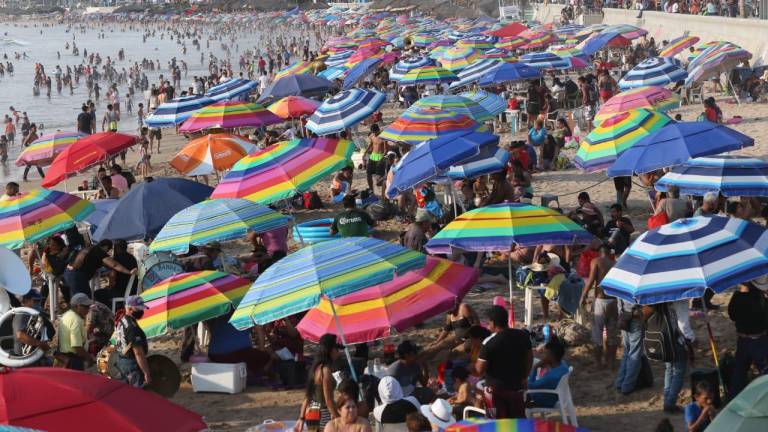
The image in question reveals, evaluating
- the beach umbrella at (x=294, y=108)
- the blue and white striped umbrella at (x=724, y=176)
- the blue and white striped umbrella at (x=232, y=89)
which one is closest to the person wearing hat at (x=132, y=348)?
the blue and white striped umbrella at (x=724, y=176)

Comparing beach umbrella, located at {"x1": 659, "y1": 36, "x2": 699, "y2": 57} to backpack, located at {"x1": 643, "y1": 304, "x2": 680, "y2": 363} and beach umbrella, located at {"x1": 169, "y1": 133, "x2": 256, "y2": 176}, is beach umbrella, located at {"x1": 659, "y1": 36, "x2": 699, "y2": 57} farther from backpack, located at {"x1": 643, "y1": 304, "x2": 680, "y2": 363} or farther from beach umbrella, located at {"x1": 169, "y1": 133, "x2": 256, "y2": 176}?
backpack, located at {"x1": 643, "y1": 304, "x2": 680, "y2": 363}

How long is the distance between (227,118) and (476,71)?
288 inches

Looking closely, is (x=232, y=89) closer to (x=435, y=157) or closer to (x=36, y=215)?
(x=36, y=215)

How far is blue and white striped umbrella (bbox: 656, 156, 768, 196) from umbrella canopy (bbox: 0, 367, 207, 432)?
225 inches

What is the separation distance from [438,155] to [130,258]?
11.0ft

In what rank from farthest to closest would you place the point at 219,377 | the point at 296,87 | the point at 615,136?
the point at 296,87
the point at 615,136
the point at 219,377

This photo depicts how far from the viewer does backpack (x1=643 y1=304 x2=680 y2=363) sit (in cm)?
720

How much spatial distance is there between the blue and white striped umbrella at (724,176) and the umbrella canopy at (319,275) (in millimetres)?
3158

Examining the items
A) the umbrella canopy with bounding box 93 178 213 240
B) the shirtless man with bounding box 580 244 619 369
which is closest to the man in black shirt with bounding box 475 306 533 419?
the shirtless man with bounding box 580 244 619 369

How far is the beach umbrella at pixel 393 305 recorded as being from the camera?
746 cm

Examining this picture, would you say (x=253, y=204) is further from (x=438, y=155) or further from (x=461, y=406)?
(x=461, y=406)

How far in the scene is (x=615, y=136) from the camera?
11688 millimetres

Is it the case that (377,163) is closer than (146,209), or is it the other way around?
(146,209)

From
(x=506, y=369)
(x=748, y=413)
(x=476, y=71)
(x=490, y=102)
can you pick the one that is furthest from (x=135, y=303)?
(x=476, y=71)
